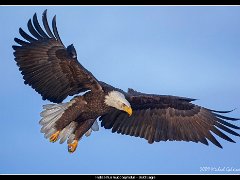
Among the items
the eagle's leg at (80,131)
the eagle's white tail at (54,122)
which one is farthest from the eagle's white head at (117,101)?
the eagle's white tail at (54,122)

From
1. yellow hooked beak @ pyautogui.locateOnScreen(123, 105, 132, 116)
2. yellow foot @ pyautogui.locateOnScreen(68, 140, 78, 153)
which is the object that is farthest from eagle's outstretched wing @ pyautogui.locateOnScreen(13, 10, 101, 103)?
yellow foot @ pyautogui.locateOnScreen(68, 140, 78, 153)

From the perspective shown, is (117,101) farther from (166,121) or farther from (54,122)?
(166,121)

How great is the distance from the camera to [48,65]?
26.5 feet

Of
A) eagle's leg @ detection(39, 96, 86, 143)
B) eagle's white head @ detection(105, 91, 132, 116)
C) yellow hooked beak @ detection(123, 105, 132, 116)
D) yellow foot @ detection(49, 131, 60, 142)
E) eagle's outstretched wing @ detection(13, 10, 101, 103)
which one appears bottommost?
yellow foot @ detection(49, 131, 60, 142)

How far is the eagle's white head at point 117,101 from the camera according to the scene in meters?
8.12

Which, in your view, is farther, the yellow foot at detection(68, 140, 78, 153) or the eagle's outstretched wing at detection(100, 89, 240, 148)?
the eagle's outstretched wing at detection(100, 89, 240, 148)

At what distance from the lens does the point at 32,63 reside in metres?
8.08

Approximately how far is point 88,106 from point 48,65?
2.50ft

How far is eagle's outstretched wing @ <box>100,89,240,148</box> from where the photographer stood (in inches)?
346

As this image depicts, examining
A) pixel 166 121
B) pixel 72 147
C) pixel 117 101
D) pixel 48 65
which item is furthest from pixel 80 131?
pixel 166 121

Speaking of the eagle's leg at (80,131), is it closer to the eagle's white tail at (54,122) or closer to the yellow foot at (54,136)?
the eagle's white tail at (54,122)

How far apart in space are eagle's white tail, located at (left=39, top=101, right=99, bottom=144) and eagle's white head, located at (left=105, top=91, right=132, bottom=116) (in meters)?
0.58

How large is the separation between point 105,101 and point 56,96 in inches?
26.6

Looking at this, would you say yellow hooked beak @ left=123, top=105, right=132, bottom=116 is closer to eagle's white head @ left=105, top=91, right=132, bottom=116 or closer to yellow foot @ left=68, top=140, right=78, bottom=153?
eagle's white head @ left=105, top=91, right=132, bottom=116
